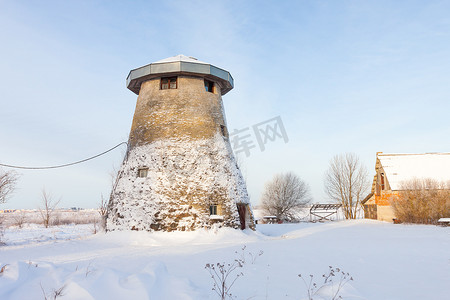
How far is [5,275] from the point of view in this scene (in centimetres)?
488

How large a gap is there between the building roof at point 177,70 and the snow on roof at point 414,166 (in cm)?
1900

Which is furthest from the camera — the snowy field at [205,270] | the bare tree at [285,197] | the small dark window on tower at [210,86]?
the bare tree at [285,197]

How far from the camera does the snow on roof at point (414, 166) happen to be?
26.8 metres

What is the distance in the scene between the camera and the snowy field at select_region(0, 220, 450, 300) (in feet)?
15.8

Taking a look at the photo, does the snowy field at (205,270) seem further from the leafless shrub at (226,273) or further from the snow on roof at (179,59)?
the snow on roof at (179,59)

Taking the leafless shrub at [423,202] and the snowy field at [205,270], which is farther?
the leafless shrub at [423,202]

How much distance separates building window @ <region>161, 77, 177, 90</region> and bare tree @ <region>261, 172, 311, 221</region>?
981 inches

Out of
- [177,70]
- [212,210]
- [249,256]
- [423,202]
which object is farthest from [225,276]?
[423,202]

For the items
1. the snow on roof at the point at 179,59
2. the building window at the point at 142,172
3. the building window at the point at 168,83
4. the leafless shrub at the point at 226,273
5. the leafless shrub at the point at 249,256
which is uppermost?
the snow on roof at the point at 179,59

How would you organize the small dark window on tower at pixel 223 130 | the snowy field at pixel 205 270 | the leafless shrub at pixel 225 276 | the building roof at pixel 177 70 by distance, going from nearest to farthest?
the snowy field at pixel 205 270 < the leafless shrub at pixel 225 276 < the building roof at pixel 177 70 < the small dark window on tower at pixel 223 130

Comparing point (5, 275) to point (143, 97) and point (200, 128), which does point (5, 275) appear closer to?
point (200, 128)

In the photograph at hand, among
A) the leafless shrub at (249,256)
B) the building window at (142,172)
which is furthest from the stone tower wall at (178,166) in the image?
the leafless shrub at (249,256)

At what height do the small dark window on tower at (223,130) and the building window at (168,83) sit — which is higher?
the building window at (168,83)

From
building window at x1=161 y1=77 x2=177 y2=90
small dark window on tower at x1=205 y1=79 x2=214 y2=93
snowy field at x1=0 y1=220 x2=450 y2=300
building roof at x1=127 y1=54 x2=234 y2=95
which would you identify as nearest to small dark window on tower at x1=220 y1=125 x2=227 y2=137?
small dark window on tower at x1=205 y1=79 x2=214 y2=93
